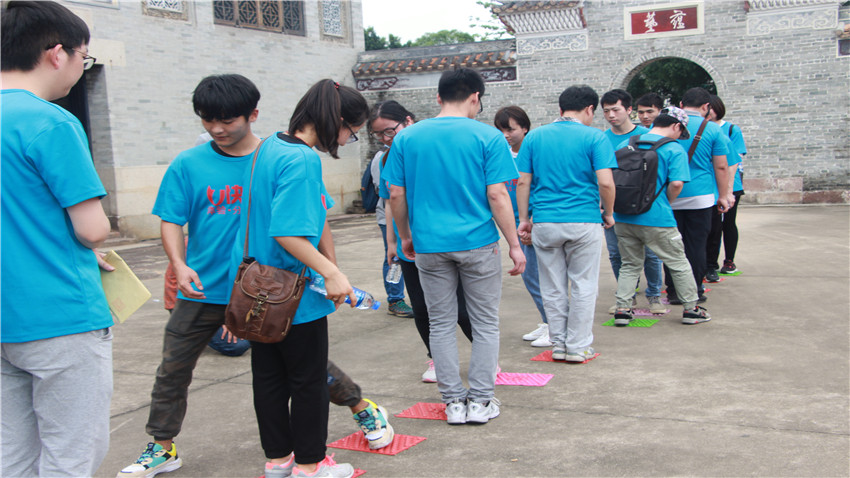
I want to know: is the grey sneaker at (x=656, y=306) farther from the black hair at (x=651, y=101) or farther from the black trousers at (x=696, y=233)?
the black hair at (x=651, y=101)

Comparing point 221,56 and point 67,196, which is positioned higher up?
point 221,56

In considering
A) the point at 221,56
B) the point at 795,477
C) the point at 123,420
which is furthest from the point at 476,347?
the point at 221,56

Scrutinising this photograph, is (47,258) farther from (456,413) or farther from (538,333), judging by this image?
(538,333)

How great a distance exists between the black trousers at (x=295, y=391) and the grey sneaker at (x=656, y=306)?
3.61m

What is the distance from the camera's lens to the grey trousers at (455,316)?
3.65m

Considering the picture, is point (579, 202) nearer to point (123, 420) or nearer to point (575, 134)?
point (575, 134)

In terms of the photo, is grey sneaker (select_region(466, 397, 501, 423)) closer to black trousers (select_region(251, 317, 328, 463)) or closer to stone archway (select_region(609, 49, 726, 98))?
black trousers (select_region(251, 317, 328, 463))

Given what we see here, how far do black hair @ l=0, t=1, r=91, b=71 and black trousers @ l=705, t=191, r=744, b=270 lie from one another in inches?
225

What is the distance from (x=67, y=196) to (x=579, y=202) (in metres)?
3.19

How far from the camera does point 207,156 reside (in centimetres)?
325

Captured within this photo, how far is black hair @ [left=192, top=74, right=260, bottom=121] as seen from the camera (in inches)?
116

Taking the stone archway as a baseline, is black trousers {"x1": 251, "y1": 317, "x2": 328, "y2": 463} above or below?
below

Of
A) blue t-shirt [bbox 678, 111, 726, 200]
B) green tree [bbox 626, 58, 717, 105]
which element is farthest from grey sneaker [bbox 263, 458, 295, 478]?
green tree [bbox 626, 58, 717, 105]

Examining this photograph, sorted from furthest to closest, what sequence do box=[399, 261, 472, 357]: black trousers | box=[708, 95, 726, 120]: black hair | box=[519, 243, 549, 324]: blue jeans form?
box=[708, 95, 726, 120]: black hair, box=[519, 243, 549, 324]: blue jeans, box=[399, 261, 472, 357]: black trousers
